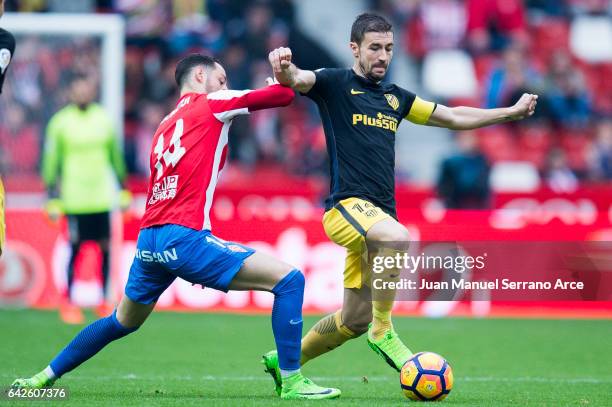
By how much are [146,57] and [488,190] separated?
710 centimetres

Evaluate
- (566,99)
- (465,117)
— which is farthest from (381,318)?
(566,99)

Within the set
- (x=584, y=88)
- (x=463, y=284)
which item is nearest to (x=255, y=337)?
(x=463, y=284)

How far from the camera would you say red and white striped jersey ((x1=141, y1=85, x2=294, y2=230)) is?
699cm

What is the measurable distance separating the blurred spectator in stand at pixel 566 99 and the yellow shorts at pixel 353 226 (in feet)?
43.4

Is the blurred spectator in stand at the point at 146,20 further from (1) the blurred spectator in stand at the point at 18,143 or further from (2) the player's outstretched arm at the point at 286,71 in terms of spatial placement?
(2) the player's outstretched arm at the point at 286,71

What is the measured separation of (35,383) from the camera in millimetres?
7199

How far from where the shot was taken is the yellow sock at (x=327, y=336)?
7.70m

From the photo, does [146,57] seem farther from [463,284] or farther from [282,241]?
[463,284]

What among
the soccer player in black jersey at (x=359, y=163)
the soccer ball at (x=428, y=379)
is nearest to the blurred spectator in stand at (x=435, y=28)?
the soccer player in black jersey at (x=359, y=163)

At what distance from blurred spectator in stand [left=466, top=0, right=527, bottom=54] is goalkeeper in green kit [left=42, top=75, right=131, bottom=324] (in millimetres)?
9539

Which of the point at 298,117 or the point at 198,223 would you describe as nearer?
the point at 198,223

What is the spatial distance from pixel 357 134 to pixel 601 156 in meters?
12.8

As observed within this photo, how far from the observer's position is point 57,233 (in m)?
14.4

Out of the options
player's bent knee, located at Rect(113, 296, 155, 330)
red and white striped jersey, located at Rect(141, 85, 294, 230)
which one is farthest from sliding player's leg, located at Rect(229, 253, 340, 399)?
player's bent knee, located at Rect(113, 296, 155, 330)
